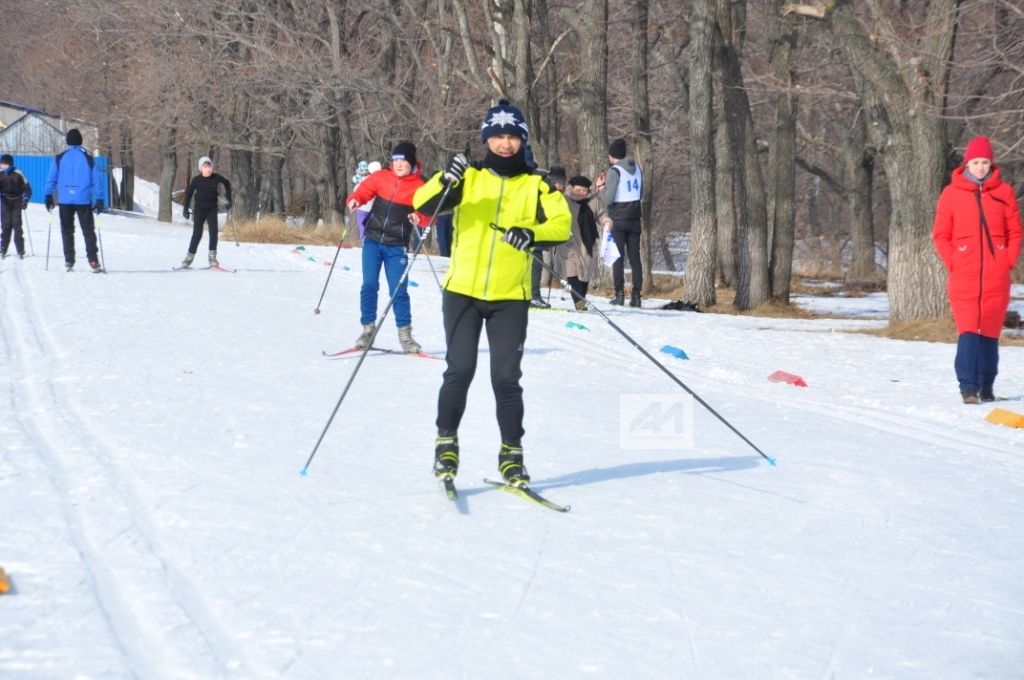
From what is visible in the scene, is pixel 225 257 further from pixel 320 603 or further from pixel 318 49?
pixel 320 603

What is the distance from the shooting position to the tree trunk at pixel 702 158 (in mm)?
18812

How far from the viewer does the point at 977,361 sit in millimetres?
9781

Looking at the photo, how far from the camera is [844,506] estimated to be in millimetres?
6609

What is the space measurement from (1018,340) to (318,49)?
22.6 meters

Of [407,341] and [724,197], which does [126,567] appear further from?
[724,197]

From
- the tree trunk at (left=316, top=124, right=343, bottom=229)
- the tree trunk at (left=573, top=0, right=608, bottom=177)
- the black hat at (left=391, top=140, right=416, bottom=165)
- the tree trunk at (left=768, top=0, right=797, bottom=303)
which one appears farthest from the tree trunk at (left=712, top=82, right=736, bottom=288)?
the tree trunk at (left=316, top=124, right=343, bottom=229)

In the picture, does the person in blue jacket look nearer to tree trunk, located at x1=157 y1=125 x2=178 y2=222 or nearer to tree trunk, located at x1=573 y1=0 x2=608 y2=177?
tree trunk, located at x1=573 y1=0 x2=608 y2=177

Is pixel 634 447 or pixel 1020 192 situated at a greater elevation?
pixel 1020 192

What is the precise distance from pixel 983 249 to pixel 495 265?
4.86 meters

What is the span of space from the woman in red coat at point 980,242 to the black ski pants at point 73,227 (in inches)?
452

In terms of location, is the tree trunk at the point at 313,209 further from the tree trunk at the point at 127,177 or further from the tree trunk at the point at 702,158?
the tree trunk at the point at 702,158

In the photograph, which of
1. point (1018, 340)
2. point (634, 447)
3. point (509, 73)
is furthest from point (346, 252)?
point (634, 447)

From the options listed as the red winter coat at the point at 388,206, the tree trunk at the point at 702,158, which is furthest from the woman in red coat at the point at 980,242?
the tree trunk at the point at 702,158

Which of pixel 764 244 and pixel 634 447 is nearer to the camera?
pixel 634 447
